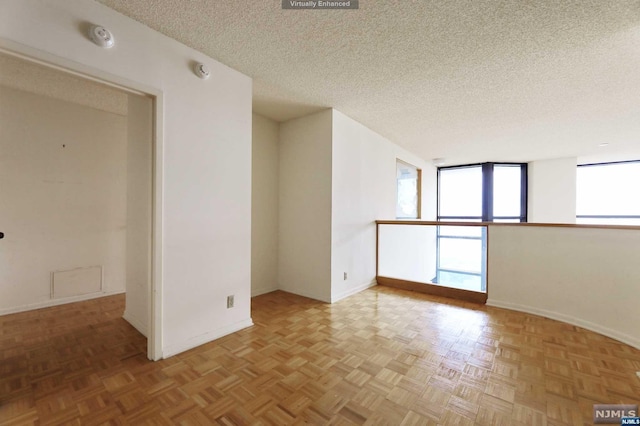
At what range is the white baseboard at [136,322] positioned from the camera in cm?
248

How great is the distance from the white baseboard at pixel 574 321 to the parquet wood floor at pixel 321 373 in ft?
0.37

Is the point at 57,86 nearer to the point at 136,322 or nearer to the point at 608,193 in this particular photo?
the point at 136,322

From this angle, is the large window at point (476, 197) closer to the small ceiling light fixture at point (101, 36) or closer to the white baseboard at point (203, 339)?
the white baseboard at point (203, 339)

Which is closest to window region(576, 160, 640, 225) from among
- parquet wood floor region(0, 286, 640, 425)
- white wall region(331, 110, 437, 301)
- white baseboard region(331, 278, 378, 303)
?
white wall region(331, 110, 437, 301)

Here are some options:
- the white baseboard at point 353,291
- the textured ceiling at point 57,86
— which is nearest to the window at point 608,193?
the white baseboard at point 353,291

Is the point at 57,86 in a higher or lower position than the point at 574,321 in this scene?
higher

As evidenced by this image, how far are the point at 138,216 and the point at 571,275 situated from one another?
4494mm

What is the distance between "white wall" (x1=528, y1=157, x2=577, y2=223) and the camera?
6.09m

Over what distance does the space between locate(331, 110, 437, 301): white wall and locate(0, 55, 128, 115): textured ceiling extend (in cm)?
250

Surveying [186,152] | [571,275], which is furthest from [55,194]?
[571,275]

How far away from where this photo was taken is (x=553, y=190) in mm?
6270

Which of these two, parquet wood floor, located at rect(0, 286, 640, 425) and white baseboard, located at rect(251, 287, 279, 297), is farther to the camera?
white baseboard, located at rect(251, 287, 279, 297)

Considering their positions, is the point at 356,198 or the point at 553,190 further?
the point at 553,190

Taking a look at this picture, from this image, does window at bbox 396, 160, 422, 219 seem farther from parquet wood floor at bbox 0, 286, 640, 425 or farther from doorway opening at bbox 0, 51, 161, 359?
doorway opening at bbox 0, 51, 161, 359
